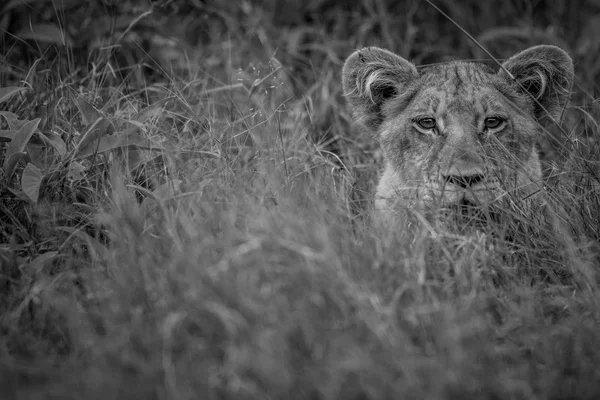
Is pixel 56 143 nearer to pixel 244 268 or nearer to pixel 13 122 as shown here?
pixel 13 122

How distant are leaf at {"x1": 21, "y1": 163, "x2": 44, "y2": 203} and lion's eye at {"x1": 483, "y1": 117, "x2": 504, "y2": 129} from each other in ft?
8.59

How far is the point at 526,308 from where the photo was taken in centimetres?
335

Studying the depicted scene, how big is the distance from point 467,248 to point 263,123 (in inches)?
68.5

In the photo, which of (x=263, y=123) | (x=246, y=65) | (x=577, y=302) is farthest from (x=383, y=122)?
(x=577, y=302)

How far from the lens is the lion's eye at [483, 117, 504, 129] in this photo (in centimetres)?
474

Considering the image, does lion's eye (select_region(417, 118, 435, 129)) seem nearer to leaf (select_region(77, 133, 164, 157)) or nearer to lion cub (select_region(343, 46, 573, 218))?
lion cub (select_region(343, 46, 573, 218))

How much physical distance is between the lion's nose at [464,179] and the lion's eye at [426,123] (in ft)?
2.18

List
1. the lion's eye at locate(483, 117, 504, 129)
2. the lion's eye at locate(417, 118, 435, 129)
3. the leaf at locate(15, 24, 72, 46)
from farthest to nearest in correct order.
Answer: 1. the leaf at locate(15, 24, 72, 46)
2. the lion's eye at locate(417, 118, 435, 129)
3. the lion's eye at locate(483, 117, 504, 129)

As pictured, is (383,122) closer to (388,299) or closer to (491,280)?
(491,280)

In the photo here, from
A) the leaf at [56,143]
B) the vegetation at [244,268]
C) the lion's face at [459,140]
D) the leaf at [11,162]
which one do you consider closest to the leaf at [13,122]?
the vegetation at [244,268]

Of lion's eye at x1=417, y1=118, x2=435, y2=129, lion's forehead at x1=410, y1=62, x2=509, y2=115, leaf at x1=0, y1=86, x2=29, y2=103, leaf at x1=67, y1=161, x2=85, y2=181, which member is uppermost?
lion's forehead at x1=410, y1=62, x2=509, y2=115

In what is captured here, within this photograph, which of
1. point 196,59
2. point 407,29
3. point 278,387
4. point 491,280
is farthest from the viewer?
point 407,29

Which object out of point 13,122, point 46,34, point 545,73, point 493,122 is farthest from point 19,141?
point 545,73

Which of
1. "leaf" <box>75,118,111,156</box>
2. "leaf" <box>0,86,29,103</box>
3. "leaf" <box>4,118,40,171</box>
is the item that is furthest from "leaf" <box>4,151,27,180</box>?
"leaf" <box>0,86,29,103</box>
